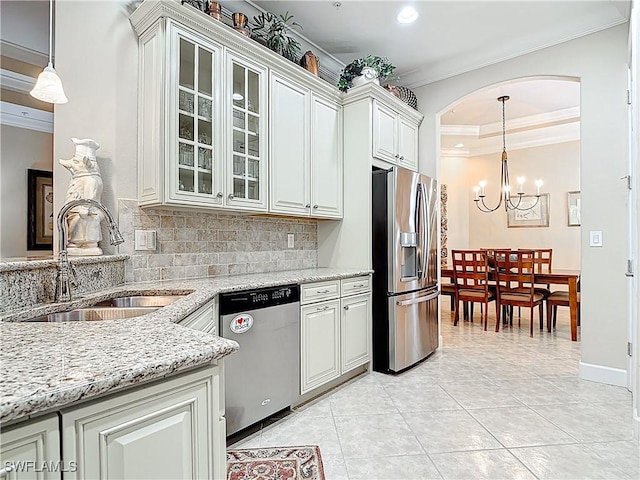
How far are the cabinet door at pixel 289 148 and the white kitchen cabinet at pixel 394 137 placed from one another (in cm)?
69

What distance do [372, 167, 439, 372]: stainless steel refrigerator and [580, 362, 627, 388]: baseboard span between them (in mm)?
1246

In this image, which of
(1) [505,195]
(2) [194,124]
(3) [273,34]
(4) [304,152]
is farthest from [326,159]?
(1) [505,195]

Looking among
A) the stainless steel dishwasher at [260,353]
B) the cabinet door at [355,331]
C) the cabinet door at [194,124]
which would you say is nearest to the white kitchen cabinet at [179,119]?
the cabinet door at [194,124]

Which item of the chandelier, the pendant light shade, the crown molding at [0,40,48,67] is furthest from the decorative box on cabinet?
the chandelier

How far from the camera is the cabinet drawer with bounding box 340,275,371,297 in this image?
2773 millimetres

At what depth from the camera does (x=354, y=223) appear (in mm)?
3189

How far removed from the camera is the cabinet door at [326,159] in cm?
297

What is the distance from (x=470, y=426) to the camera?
216cm

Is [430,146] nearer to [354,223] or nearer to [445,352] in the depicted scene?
[354,223]

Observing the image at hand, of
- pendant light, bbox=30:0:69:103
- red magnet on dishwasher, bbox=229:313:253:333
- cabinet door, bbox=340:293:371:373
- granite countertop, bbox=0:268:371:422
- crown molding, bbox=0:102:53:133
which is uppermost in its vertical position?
crown molding, bbox=0:102:53:133

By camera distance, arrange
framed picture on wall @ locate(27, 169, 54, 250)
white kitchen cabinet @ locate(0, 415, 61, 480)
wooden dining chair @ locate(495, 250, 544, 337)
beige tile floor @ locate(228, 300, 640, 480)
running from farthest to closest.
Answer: wooden dining chair @ locate(495, 250, 544, 337) → framed picture on wall @ locate(27, 169, 54, 250) → beige tile floor @ locate(228, 300, 640, 480) → white kitchen cabinet @ locate(0, 415, 61, 480)

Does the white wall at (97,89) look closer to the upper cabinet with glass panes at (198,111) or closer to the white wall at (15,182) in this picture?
the upper cabinet with glass panes at (198,111)

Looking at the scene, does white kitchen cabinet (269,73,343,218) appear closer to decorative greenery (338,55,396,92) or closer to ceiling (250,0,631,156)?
decorative greenery (338,55,396,92)

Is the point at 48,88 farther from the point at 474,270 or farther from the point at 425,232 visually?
the point at 474,270
